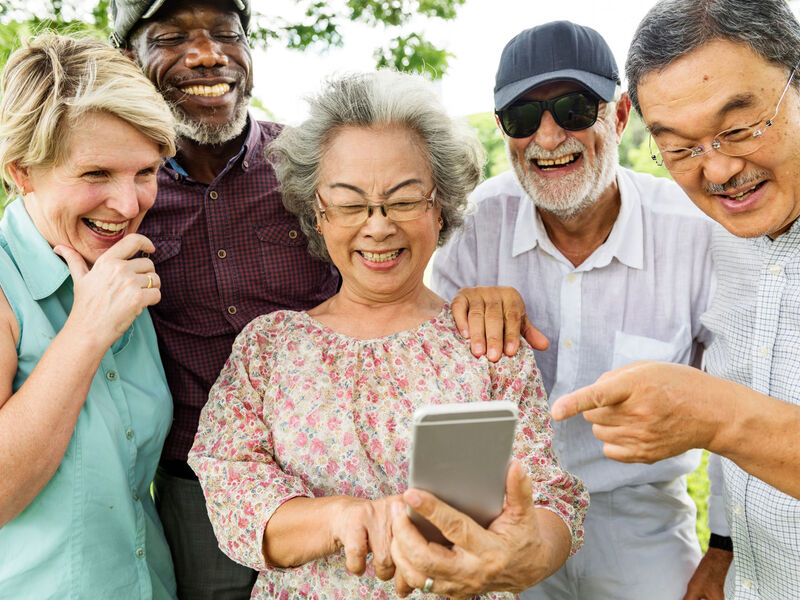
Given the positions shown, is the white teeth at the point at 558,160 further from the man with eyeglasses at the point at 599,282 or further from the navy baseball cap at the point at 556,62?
the navy baseball cap at the point at 556,62

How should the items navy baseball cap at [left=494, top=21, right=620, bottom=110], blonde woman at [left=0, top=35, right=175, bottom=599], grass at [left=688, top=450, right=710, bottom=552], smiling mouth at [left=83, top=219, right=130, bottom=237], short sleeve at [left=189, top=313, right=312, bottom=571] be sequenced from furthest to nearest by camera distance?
grass at [left=688, top=450, right=710, bottom=552]
navy baseball cap at [left=494, top=21, right=620, bottom=110]
smiling mouth at [left=83, top=219, right=130, bottom=237]
short sleeve at [left=189, top=313, right=312, bottom=571]
blonde woman at [left=0, top=35, right=175, bottom=599]

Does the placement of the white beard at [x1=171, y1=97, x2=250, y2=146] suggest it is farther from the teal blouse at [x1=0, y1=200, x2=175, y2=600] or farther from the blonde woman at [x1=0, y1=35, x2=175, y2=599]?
the teal blouse at [x1=0, y1=200, x2=175, y2=600]

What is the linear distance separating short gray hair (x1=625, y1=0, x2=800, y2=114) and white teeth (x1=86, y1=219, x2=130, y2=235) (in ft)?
5.77

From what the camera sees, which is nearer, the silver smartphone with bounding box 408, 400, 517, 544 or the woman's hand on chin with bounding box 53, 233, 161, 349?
the silver smartphone with bounding box 408, 400, 517, 544

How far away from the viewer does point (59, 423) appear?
6.31 ft

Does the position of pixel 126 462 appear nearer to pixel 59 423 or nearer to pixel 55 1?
pixel 59 423

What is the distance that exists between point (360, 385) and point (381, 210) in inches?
23.3

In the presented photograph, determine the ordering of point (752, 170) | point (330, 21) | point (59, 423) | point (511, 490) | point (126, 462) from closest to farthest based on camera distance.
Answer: point (511, 490)
point (59, 423)
point (752, 170)
point (126, 462)
point (330, 21)

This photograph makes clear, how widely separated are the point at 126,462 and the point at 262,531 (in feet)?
1.83

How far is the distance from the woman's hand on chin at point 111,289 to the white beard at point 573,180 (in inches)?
62.3

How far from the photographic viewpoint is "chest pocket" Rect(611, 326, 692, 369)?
2.83 meters

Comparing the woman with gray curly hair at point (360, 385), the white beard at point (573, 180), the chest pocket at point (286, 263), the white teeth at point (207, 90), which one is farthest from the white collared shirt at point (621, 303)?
the white teeth at point (207, 90)

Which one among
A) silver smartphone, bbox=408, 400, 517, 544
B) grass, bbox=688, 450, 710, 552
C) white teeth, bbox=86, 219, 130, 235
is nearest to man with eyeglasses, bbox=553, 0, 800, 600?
silver smartphone, bbox=408, 400, 517, 544

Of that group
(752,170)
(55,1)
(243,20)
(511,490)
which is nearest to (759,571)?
(511,490)
